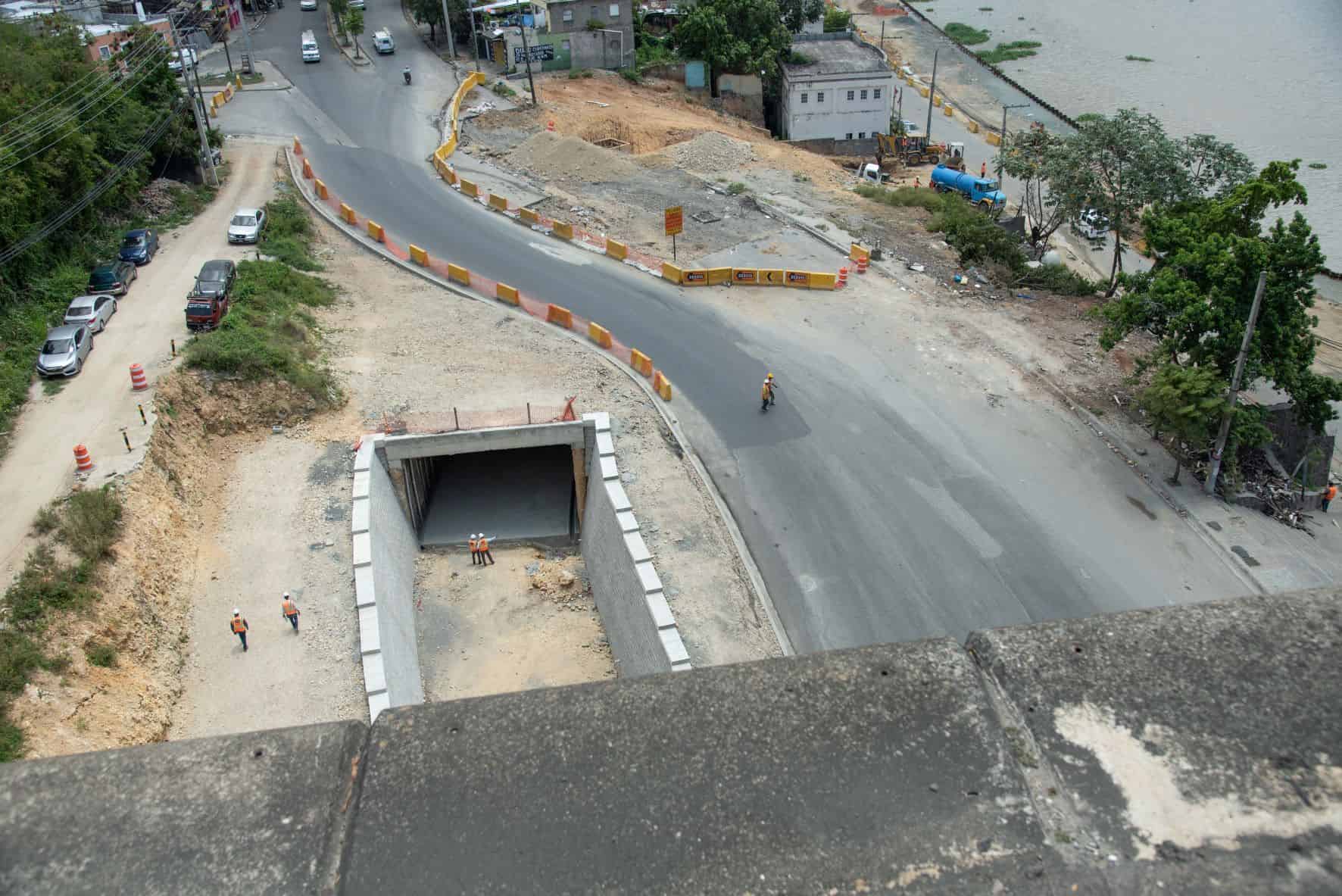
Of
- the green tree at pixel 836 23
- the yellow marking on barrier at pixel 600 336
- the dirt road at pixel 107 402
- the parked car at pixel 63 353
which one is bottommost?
the yellow marking on barrier at pixel 600 336

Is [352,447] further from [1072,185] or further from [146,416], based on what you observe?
[1072,185]

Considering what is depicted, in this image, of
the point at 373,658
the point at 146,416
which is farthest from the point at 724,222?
the point at 373,658

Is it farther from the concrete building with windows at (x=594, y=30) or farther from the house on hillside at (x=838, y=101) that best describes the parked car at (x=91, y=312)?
the house on hillside at (x=838, y=101)

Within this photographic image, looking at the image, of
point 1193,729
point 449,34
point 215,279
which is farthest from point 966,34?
point 1193,729

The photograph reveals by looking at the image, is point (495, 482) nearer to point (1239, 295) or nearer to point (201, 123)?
point (1239, 295)

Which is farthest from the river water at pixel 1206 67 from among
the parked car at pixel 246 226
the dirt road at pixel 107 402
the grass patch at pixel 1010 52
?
the dirt road at pixel 107 402
